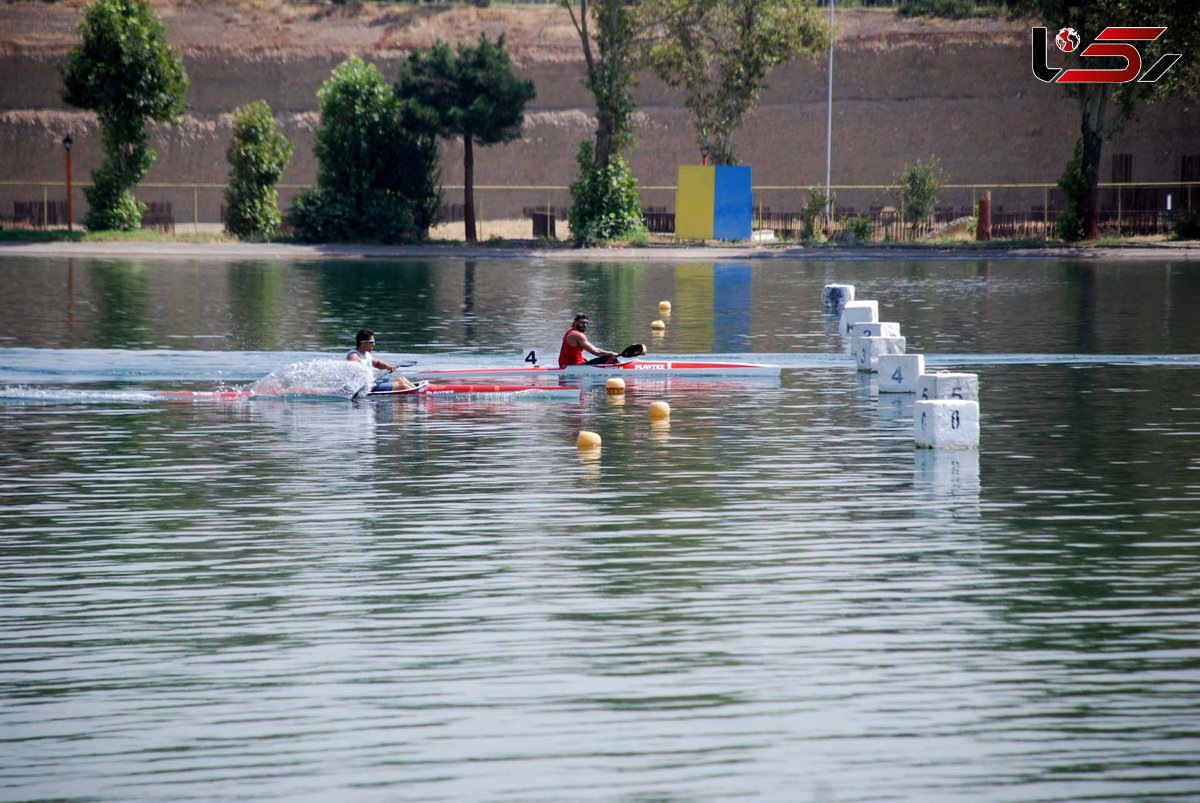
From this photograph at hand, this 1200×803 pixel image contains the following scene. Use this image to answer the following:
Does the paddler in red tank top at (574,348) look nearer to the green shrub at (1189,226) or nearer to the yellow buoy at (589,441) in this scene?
the yellow buoy at (589,441)

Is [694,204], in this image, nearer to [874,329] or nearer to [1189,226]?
[1189,226]

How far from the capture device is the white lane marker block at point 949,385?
17.5 meters

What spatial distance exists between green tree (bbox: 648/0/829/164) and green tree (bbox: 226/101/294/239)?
49.8 ft

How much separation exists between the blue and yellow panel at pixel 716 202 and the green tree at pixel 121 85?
1975 centimetres

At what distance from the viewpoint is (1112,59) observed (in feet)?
171

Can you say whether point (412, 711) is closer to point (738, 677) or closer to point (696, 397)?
point (738, 677)

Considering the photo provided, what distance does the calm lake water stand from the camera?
8031 mm

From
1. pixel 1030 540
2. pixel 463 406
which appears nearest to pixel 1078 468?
pixel 1030 540

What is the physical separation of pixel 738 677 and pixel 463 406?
12.6 meters

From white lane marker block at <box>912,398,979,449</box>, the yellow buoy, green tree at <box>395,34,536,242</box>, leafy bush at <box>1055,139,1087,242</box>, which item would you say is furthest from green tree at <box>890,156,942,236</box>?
the yellow buoy

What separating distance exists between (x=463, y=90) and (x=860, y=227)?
16.2 meters

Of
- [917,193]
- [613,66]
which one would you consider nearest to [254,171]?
[613,66]

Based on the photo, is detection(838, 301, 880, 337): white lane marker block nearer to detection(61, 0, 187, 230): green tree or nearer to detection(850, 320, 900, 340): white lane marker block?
detection(850, 320, 900, 340): white lane marker block

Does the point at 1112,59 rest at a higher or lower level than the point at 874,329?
higher
